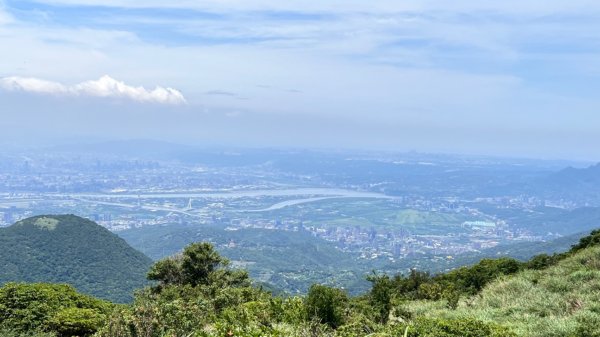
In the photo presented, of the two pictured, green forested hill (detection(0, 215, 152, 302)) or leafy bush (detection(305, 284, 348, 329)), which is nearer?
leafy bush (detection(305, 284, 348, 329))

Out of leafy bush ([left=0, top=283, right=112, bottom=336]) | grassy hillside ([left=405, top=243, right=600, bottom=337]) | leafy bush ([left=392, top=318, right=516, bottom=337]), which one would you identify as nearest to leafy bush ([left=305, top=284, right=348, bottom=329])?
grassy hillside ([left=405, top=243, right=600, bottom=337])

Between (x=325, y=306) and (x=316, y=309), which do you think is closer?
(x=316, y=309)

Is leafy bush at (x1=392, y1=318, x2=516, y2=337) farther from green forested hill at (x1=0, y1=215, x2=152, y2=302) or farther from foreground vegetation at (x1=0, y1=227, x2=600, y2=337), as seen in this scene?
green forested hill at (x1=0, y1=215, x2=152, y2=302)

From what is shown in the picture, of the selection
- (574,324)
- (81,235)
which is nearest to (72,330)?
(574,324)

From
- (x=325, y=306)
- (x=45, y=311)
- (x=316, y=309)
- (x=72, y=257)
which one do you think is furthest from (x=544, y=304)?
(x=72, y=257)

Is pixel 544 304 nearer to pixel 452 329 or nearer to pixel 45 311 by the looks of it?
pixel 452 329

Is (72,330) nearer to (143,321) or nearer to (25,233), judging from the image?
(143,321)
